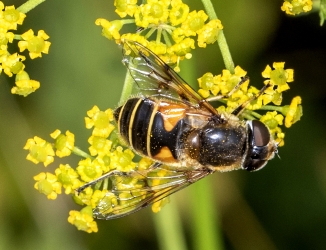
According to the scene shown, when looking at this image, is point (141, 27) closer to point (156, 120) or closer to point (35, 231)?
point (156, 120)

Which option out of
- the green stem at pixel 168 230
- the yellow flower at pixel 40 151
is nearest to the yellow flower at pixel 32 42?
the yellow flower at pixel 40 151

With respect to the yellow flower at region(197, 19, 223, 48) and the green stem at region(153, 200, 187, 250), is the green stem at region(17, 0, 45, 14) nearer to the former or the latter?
the yellow flower at region(197, 19, 223, 48)

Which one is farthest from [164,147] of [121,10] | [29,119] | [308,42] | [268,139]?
[308,42]

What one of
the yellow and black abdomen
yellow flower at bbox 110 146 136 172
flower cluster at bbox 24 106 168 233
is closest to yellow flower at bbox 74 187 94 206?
flower cluster at bbox 24 106 168 233

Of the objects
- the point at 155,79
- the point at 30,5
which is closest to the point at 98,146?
the point at 155,79

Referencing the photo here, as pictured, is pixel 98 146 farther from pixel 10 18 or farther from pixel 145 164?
pixel 10 18
